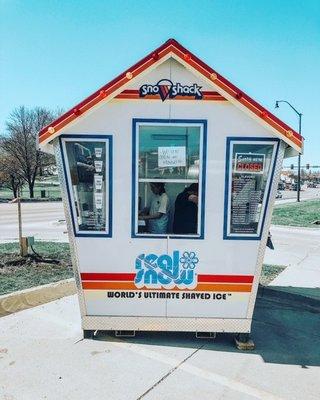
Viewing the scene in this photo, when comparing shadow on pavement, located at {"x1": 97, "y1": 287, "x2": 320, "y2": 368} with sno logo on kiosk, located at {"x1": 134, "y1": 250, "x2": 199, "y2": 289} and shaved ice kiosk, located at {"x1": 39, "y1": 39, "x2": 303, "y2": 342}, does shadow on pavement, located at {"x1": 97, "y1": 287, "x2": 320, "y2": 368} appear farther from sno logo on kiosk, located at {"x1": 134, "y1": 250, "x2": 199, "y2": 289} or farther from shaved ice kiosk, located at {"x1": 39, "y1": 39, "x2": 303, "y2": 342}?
sno logo on kiosk, located at {"x1": 134, "y1": 250, "x2": 199, "y2": 289}

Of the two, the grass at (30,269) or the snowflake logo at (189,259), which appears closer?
the snowflake logo at (189,259)

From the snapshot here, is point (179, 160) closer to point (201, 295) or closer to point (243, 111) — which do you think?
point (243, 111)

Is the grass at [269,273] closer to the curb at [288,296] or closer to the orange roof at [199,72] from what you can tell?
the curb at [288,296]

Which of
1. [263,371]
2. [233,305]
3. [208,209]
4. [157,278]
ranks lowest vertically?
[263,371]

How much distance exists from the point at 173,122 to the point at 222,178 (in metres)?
0.89

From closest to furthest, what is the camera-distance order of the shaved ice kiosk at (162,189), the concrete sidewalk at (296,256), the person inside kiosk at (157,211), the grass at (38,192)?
the shaved ice kiosk at (162,189)
the person inside kiosk at (157,211)
the concrete sidewalk at (296,256)
the grass at (38,192)

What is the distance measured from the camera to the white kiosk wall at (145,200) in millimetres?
4750

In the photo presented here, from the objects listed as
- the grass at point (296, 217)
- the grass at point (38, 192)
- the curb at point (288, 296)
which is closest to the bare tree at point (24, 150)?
the grass at point (38, 192)

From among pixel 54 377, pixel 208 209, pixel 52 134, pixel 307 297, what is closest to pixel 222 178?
pixel 208 209

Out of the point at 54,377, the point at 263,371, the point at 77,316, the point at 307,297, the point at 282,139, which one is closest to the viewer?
the point at 54,377

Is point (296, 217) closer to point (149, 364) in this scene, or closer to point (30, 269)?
point (30, 269)

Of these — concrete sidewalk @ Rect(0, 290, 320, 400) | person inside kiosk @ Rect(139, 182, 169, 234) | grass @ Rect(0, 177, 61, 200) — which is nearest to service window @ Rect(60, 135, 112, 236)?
person inside kiosk @ Rect(139, 182, 169, 234)

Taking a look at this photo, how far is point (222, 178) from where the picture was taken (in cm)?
479

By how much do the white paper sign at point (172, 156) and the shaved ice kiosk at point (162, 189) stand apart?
1 cm
